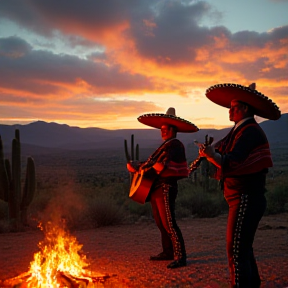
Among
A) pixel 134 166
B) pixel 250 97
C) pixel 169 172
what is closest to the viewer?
pixel 250 97

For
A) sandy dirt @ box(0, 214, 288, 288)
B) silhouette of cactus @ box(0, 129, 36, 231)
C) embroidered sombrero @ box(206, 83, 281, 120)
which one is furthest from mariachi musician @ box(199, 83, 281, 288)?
silhouette of cactus @ box(0, 129, 36, 231)

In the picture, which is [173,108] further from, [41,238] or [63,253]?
[41,238]

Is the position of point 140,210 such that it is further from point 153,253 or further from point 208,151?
point 208,151

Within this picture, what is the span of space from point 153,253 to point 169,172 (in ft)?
8.35

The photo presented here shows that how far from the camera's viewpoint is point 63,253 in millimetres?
6742

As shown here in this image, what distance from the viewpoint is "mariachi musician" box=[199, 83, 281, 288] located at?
4422 millimetres

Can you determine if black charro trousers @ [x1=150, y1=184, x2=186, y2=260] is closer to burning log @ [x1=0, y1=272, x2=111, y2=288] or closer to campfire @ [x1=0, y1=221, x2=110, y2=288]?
campfire @ [x1=0, y1=221, x2=110, y2=288]

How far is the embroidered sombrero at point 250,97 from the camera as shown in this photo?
4.58 metres

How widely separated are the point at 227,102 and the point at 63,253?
357 centimetres

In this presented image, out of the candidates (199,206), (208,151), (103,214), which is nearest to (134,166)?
(208,151)

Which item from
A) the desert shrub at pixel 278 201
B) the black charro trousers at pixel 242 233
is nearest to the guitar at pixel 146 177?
the black charro trousers at pixel 242 233

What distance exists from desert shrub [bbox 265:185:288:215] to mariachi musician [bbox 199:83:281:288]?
1123cm

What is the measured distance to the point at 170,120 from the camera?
6902 mm

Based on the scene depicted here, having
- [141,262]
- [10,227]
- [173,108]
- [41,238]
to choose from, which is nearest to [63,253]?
[141,262]
